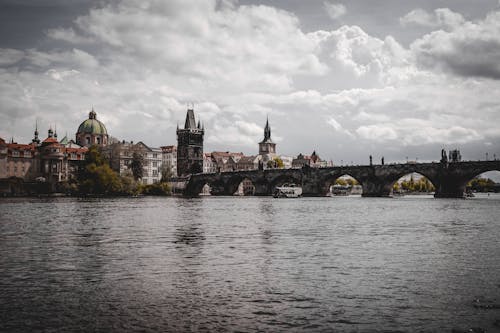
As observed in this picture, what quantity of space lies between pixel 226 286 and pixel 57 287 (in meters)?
4.16

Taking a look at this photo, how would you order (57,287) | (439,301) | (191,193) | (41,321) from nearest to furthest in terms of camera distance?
(41,321) → (439,301) → (57,287) → (191,193)

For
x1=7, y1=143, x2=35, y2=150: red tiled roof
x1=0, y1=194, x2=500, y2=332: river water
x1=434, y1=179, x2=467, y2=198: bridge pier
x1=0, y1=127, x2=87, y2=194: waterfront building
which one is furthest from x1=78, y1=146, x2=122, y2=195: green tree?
x1=0, y1=194, x2=500, y2=332: river water

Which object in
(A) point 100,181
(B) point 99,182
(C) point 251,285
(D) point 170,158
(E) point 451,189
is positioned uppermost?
(D) point 170,158

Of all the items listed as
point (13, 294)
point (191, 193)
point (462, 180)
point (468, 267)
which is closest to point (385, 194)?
point (462, 180)

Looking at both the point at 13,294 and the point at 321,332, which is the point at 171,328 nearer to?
the point at 321,332

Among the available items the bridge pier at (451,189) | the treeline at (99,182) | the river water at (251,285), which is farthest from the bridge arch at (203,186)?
the river water at (251,285)

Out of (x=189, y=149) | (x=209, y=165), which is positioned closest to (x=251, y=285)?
(x=189, y=149)

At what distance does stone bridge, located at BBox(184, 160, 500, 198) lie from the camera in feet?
286

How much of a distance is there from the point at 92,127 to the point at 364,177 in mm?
96059

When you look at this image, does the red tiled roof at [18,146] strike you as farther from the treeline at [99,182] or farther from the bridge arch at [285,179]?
the bridge arch at [285,179]

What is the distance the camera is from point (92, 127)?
164 metres

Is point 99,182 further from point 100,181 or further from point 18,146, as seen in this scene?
point 18,146

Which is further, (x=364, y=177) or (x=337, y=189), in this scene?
(x=337, y=189)

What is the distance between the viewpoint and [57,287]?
12773 mm
